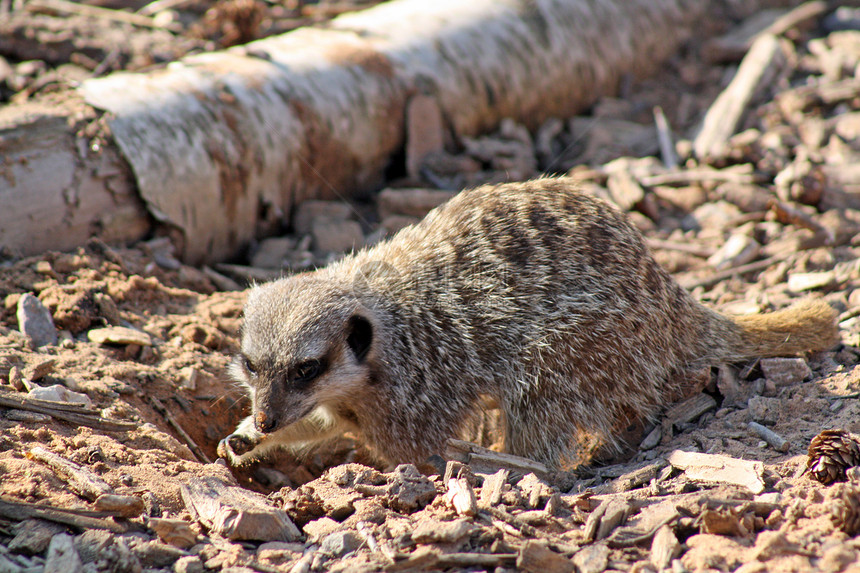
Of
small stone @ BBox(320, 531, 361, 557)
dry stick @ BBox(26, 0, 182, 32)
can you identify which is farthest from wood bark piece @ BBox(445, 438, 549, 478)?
dry stick @ BBox(26, 0, 182, 32)

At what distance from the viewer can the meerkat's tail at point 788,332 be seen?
431cm

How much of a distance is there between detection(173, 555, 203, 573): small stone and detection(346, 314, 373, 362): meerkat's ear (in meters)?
1.73

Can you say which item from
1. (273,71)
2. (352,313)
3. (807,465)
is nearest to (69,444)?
(352,313)

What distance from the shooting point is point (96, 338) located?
14.0 ft

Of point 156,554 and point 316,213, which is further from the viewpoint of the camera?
point 316,213

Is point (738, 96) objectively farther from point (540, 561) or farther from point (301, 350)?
point (540, 561)

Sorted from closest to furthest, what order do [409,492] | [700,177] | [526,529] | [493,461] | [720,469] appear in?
[526,529], [409,492], [720,469], [493,461], [700,177]

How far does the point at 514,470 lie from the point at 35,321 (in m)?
2.90

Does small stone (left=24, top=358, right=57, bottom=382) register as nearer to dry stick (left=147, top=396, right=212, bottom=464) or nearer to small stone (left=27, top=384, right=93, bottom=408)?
small stone (left=27, top=384, right=93, bottom=408)

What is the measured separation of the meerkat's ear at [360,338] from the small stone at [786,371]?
2426 mm

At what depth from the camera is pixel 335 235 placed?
614cm

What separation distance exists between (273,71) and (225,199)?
1320mm

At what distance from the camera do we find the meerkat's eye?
3986mm

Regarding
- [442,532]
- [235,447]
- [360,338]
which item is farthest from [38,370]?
[442,532]
